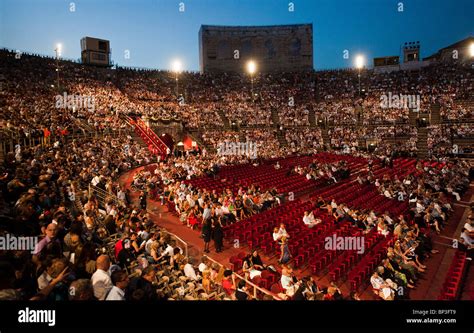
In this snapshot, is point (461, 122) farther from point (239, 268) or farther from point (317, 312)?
point (317, 312)

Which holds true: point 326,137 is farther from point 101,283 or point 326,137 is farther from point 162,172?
point 101,283

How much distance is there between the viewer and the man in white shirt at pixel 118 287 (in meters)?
3.87

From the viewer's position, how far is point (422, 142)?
108ft

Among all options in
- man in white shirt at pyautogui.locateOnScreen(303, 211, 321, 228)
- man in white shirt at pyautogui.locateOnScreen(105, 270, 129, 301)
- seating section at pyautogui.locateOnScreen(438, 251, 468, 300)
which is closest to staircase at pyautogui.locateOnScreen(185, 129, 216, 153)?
man in white shirt at pyautogui.locateOnScreen(303, 211, 321, 228)

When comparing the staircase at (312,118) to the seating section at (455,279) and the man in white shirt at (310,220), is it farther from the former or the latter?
the seating section at (455,279)

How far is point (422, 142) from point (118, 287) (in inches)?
1426

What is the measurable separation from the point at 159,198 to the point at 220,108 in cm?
2910

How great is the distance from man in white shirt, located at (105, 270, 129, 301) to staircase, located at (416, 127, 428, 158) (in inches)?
1323

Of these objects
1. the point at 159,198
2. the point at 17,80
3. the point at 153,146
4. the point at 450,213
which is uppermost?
the point at 17,80

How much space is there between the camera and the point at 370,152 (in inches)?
1319

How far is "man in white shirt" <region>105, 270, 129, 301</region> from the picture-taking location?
3867 millimetres

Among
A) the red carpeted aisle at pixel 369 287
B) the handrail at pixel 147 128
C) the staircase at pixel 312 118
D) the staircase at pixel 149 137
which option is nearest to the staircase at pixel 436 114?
the staircase at pixel 312 118

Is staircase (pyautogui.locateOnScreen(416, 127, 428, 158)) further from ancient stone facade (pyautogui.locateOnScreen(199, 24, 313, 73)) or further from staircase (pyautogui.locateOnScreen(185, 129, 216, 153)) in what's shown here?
ancient stone facade (pyautogui.locateOnScreen(199, 24, 313, 73))

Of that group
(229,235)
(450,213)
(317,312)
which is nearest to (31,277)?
(317,312)
